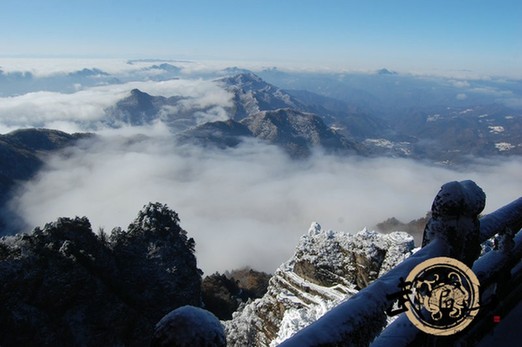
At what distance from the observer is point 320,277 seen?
112ft

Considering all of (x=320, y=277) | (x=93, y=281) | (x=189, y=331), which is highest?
(x=189, y=331)

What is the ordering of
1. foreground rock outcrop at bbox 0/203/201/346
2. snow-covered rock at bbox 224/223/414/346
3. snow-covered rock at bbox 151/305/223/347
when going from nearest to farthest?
snow-covered rock at bbox 151/305/223/347 → foreground rock outcrop at bbox 0/203/201/346 → snow-covered rock at bbox 224/223/414/346

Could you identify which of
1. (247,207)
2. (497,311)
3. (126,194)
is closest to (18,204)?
(126,194)

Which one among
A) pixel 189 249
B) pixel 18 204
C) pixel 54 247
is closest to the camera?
pixel 54 247

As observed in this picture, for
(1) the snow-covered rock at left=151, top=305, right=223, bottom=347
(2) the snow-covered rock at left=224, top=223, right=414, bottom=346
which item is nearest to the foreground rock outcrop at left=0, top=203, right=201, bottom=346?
(2) the snow-covered rock at left=224, top=223, right=414, bottom=346

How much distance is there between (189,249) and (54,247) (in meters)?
15.1

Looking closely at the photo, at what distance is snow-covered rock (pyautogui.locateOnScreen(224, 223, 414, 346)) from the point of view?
31234 millimetres

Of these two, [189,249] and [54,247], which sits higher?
[54,247]

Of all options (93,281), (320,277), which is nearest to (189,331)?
(320,277)

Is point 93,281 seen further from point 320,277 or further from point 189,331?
point 189,331

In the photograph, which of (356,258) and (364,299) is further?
(356,258)

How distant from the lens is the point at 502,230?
448 cm

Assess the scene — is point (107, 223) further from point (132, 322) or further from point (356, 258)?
point (356, 258)

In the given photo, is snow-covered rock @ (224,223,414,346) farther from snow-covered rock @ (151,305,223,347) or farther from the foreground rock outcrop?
snow-covered rock @ (151,305,223,347)
